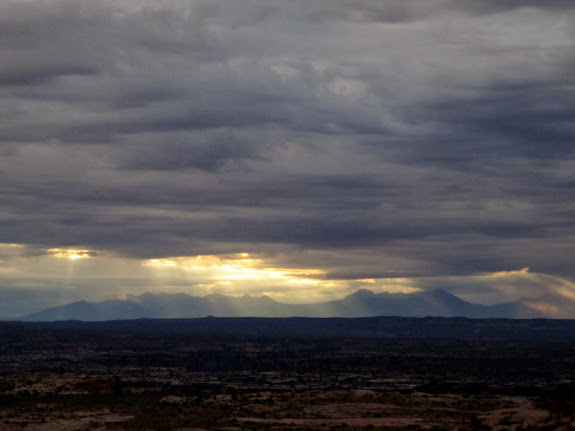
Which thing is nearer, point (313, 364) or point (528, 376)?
point (528, 376)

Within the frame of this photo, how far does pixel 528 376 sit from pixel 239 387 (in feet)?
180

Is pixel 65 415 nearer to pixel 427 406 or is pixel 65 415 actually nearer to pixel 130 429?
pixel 130 429

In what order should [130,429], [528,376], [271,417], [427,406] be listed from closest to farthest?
[130,429] → [271,417] → [427,406] → [528,376]

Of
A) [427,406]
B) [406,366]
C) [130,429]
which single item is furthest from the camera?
[406,366]

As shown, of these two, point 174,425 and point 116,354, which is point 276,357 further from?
point 174,425

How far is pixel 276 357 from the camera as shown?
195625 millimetres

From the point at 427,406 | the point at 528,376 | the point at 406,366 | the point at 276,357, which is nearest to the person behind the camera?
the point at 427,406

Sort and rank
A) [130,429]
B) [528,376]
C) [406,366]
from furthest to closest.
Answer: [406,366] → [528,376] → [130,429]

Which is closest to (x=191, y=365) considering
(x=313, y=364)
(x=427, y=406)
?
(x=313, y=364)

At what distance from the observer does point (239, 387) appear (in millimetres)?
119500

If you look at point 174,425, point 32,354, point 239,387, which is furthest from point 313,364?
point 174,425

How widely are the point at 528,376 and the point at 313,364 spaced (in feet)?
145

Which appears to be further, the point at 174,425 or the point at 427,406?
the point at 427,406

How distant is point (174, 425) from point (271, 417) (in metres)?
8.57
